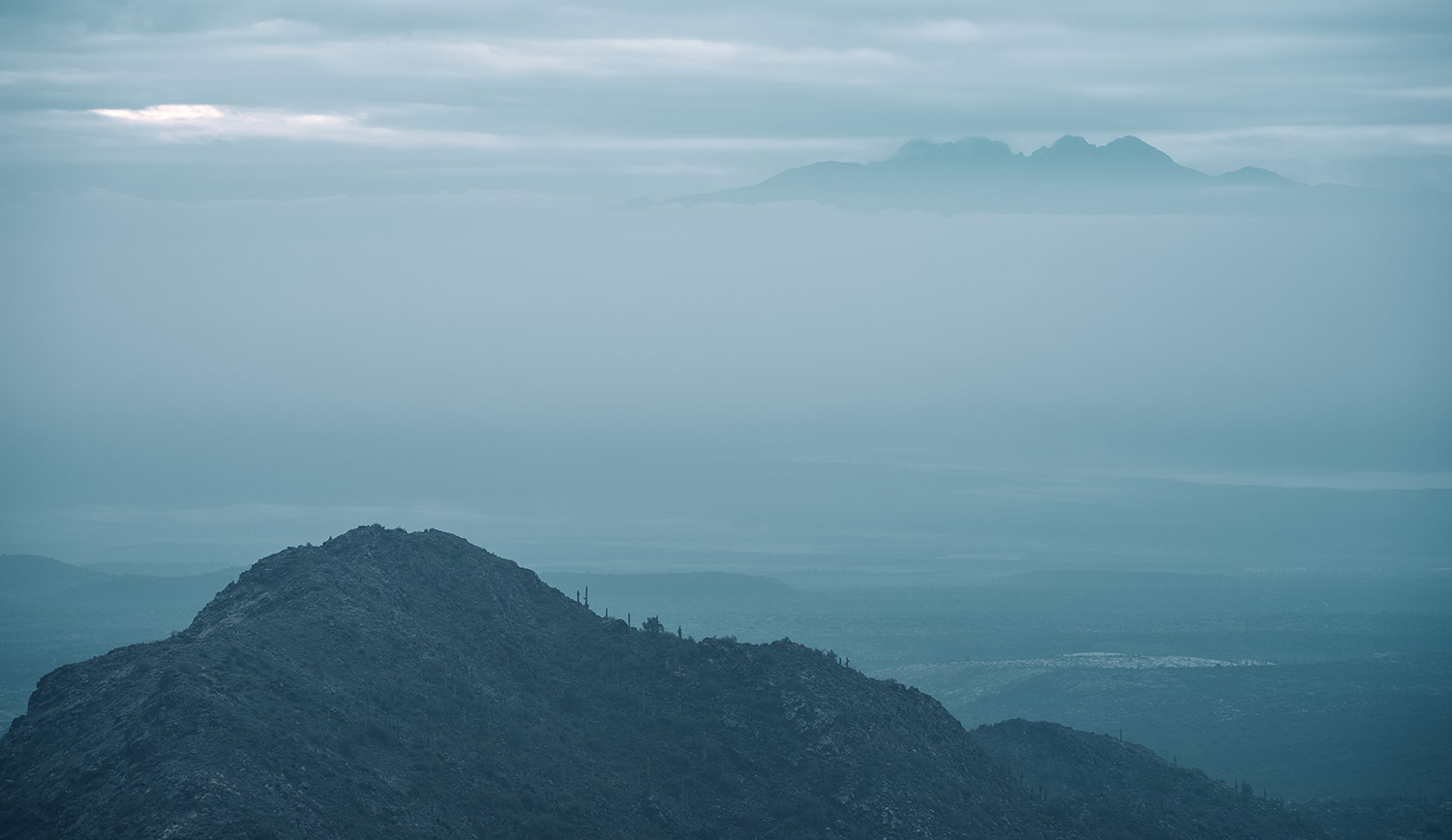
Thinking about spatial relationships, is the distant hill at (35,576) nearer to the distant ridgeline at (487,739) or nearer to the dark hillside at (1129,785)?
the distant ridgeline at (487,739)

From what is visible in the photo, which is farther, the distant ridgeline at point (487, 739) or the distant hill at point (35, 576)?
the distant hill at point (35, 576)

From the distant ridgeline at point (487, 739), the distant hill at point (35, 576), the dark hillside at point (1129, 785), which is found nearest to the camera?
the distant ridgeline at point (487, 739)

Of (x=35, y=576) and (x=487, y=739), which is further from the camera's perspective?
(x=35, y=576)

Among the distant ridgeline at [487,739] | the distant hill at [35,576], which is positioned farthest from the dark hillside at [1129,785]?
the distant hill at [35,576]

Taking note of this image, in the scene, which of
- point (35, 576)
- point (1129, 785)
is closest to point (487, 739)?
point (1129, 785)

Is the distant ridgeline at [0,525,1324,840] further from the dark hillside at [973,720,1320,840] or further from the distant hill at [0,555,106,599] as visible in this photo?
the distant hill at [0,555,106,599]

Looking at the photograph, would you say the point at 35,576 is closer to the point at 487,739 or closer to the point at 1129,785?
the point at 487,739

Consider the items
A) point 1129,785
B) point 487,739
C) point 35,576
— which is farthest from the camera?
point 35,576

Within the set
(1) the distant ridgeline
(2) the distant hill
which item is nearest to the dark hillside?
(1) the distant ridgeline

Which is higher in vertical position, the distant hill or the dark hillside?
the distant hill
